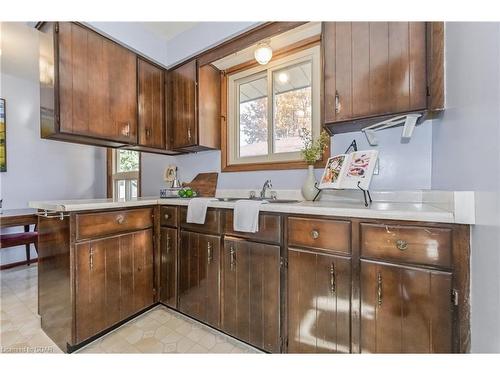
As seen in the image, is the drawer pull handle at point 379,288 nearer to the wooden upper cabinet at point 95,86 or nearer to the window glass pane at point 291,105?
the window glass pane at point 291,105

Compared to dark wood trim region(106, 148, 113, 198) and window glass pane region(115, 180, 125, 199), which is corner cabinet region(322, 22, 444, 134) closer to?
window glass pane region(115, 180, 125, 199)

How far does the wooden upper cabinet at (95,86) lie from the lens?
1.59 meters

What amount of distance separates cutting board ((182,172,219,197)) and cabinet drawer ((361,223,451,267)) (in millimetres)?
1572

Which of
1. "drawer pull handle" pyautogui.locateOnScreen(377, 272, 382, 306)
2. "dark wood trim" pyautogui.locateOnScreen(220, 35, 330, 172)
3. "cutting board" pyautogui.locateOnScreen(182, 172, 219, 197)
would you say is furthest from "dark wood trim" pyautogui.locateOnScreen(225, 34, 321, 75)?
"drawer pull handle" pyautogui.locateOnScreen(377, 272, 382, 306)

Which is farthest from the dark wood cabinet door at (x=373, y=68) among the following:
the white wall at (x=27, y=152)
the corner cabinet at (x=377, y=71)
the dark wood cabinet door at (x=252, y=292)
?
the white wall at (x=27, y=152)

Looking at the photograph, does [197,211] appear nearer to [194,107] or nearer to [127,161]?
[194,107]

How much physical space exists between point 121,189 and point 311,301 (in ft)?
10.9

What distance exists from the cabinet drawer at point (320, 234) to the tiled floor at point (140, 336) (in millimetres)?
799

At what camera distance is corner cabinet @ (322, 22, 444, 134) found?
111cm

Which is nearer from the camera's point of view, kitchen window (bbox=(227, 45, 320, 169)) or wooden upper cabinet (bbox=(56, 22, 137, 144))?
wooden upper cabinet (bbox=(56, 22, 137, 144))

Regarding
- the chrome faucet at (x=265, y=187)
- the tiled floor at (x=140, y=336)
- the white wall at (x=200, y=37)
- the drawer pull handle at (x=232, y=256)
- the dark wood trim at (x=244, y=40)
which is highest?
the white wall at (x=200, y=37)

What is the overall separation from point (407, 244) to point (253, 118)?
1.69 m
